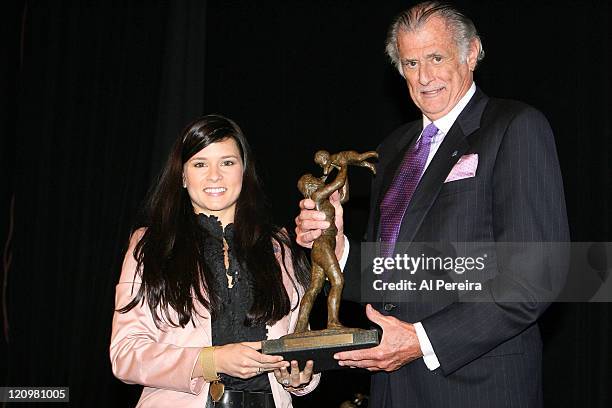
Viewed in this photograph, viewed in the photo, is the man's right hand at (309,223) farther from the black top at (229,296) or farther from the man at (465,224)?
the black top at (229,296)

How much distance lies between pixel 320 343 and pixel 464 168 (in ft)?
2.14

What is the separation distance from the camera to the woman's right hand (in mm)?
2232

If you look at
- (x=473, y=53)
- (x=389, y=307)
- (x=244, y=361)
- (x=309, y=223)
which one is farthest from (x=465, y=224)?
(x=244, y=361)

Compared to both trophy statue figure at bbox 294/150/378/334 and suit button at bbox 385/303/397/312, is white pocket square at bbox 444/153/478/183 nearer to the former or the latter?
trophy statue figure at bbox 294/150/378/334

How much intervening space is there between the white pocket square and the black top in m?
0.72

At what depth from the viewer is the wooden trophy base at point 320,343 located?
2.19 meters

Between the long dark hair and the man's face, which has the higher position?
the man's face

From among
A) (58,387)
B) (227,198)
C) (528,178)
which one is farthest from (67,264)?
(528,178)

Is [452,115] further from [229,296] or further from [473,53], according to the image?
[229,296]

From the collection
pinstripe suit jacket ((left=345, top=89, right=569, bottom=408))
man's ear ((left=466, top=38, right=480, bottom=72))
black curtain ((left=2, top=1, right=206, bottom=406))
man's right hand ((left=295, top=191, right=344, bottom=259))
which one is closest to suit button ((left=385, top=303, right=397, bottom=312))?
pinstripe suit jacket ((left=345, top=89, right=569, bottom=408))

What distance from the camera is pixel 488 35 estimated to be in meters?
4.54

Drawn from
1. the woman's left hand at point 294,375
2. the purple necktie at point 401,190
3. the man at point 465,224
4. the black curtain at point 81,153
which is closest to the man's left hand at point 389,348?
the man at point 465,224

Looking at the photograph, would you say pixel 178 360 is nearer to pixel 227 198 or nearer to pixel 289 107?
pixel 227 198

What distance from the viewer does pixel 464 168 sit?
236 centimetres
